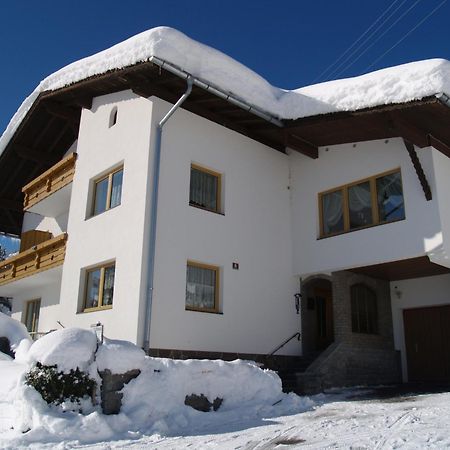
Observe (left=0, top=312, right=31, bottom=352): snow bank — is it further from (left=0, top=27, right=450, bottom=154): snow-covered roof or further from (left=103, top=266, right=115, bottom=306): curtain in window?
(left=0, top=27, right=450, bottom=154): snow-covered roof

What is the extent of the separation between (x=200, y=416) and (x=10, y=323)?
7.68m

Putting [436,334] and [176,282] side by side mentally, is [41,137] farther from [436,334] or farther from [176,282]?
[436,334]

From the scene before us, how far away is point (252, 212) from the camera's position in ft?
46.1

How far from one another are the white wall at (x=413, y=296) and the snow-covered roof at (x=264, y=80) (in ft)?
19.9

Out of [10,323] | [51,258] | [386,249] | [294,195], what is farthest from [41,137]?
[386,249]

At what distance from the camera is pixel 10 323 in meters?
13.6

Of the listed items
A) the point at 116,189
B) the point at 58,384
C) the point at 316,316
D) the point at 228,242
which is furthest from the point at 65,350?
the point at 316,316

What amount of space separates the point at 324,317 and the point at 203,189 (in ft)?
18.8

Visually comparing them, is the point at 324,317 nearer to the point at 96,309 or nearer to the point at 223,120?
the point at 223,120

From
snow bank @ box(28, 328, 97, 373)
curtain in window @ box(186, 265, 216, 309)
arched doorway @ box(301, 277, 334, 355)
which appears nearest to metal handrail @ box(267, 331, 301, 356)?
arched doorway @ box(301, 277, 334, 355)

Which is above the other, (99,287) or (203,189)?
(203,189)

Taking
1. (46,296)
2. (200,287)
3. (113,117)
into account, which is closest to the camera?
(200,287)

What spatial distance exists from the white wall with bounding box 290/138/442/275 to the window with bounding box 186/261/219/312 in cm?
→ 281

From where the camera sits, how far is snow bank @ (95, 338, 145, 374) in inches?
301
